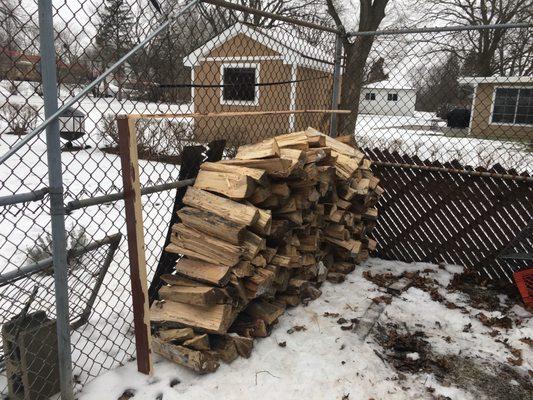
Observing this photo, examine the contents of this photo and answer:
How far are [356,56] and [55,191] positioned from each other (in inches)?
210

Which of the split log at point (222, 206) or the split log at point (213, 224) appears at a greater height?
the split log at point (222, 206)

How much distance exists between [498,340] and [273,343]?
1.66m

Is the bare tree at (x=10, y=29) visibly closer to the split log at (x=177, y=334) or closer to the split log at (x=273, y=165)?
the split log at (x=273, y=165)

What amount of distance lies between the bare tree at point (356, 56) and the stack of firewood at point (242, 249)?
63.8 inches

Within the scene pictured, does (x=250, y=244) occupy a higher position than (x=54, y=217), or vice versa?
(x=54, y=217)

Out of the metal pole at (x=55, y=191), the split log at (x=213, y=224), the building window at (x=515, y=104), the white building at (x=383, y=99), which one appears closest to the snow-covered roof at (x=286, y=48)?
the split log at (x=213, y=224)

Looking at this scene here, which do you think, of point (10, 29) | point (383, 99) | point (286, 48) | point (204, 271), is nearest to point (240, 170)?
point (204, 271)

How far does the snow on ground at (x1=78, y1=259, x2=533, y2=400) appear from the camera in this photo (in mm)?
2492

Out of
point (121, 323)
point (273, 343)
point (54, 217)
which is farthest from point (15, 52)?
point (273, 343)

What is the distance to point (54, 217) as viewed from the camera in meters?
2.00

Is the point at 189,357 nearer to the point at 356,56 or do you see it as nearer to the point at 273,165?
the point at 273,165

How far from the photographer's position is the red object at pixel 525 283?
3.66 meters

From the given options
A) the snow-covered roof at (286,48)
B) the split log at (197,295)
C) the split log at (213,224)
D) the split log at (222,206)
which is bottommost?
the split log at (197,295)

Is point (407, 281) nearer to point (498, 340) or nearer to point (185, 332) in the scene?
point (498, 340)
